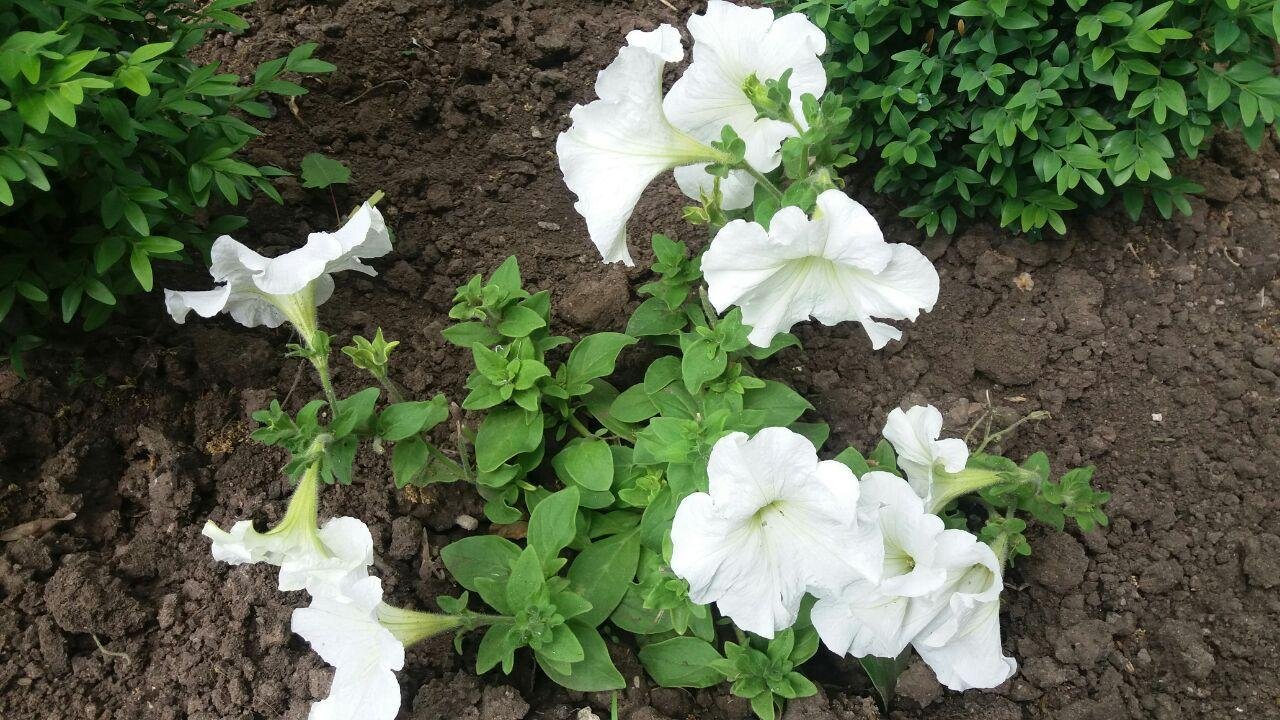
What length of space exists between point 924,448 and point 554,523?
93cm

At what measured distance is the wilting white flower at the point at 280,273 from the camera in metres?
1.91

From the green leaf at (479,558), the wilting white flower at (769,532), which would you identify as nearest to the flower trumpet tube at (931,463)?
the wilting white flower at (769,532)

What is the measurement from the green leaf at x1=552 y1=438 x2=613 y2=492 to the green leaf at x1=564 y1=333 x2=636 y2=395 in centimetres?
16

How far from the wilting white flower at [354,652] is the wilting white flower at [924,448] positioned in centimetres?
120

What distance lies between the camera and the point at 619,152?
6.48 feet

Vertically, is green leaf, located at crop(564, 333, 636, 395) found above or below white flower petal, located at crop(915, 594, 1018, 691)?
above

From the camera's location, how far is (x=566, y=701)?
2.25 metres

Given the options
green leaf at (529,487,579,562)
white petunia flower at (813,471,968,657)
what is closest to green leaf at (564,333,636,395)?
green leaf at (529,487,579,562)

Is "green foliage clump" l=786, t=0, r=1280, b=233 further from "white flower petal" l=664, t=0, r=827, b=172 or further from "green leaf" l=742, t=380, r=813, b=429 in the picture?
"green leaf" l=742, t=380, r=813, b=429

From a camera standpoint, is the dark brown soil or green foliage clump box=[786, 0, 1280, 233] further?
green foliage clump box=[786, 0, 1280, 233]

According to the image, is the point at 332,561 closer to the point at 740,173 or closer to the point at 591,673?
the point at 591,673

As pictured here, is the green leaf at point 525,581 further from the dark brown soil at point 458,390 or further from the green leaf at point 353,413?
the green leaf at point 353,413

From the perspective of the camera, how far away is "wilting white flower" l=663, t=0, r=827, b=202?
198 cm

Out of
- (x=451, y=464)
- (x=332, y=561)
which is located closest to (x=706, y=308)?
(x=451, y=464)
